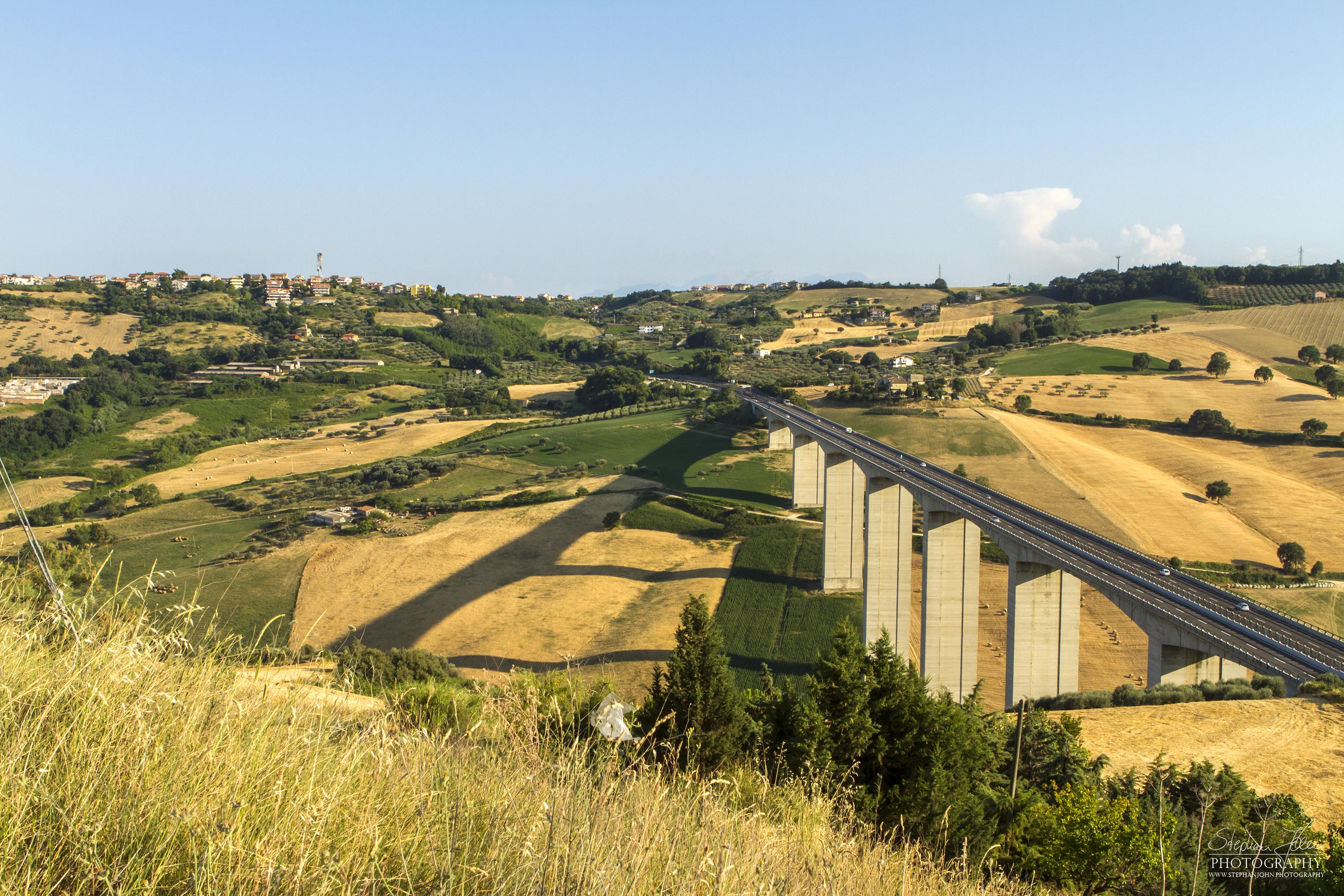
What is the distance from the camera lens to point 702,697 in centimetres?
1366

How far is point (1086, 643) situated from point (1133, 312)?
301 ft

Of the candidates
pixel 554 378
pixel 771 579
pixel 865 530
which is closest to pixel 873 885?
pixel 865 530

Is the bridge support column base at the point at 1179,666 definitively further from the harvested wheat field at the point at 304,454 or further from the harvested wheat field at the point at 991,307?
the harvested wheat field at the point at 991,307

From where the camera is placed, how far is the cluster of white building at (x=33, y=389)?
76188mm

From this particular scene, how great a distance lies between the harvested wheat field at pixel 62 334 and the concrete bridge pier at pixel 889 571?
10215 centimetres

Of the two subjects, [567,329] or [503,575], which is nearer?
[503,575]

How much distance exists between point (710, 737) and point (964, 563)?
20036mm

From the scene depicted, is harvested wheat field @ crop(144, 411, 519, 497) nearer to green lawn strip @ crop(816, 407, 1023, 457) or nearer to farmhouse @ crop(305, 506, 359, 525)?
farmhouse @ crop(305, 506, 359, 525)

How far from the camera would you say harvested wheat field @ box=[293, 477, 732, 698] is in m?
30.9

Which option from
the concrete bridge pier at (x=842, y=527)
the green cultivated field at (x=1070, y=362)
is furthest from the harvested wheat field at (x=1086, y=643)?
the green cultivated field at (x=1070, y=362)

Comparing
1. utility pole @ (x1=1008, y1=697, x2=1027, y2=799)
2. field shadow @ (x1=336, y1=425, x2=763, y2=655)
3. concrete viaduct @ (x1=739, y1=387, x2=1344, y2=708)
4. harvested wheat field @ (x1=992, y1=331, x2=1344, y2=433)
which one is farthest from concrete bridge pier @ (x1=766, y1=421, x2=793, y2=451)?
utility pole @ (x1=1008, y1=697, x2=1027, y2=799)

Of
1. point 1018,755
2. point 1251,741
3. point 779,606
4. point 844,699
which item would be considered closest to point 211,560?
point 779,606

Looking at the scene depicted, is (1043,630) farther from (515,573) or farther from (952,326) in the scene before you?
(952,326)

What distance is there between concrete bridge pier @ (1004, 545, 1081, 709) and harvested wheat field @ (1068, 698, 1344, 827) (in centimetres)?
483
